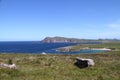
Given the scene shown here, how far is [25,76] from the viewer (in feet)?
88.4

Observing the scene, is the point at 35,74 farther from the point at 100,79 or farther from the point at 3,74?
the point at 100,79

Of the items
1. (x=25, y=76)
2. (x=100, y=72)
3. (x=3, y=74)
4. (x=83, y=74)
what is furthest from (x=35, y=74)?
(x=100, y=72)

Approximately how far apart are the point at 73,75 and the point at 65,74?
3.22 feet

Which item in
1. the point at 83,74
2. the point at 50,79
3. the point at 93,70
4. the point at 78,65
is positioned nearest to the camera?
the point at 50,79

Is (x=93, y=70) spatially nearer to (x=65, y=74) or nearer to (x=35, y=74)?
(x=65, y=74)

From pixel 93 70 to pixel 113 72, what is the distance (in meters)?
2.72

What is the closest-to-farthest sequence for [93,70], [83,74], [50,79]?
[50,79] < [83,74] < [93,70]

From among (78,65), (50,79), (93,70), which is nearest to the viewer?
(50,79)

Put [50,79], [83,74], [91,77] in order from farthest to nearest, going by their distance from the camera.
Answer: [83,74]
[91,77]
[50,79]

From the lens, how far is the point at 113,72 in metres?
30.9

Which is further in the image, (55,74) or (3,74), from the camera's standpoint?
(55,74)

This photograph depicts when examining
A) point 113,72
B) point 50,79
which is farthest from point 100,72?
point 50,79

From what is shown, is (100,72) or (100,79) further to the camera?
(100,72)

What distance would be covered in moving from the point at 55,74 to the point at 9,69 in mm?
5402
